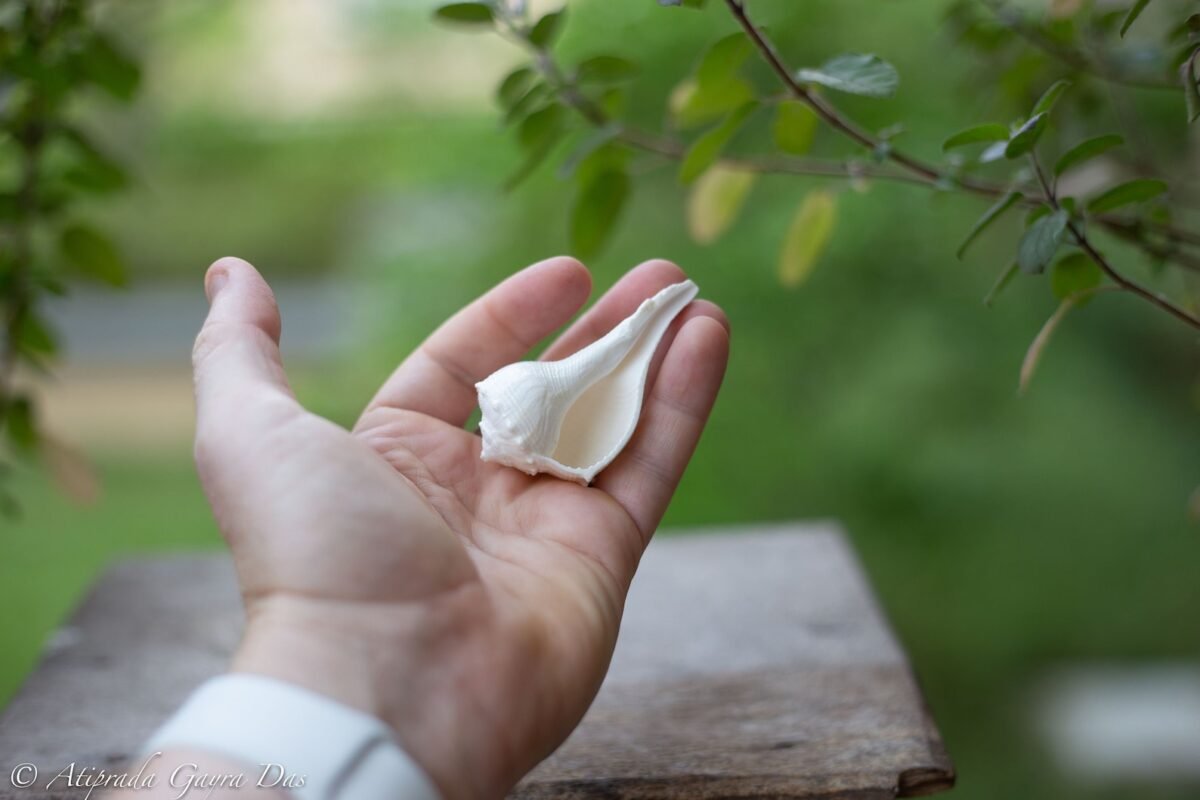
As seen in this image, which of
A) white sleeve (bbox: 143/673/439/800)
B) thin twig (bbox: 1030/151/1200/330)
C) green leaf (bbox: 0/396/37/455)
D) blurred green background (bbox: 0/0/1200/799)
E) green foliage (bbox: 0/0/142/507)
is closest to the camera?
white sleeve (bbox: 143/673/439/800)

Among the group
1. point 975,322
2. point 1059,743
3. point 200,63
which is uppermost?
point 200,63

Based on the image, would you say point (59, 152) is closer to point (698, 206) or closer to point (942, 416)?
point (942, 416)

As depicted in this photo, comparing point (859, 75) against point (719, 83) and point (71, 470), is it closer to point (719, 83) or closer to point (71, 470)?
point (719, 83)

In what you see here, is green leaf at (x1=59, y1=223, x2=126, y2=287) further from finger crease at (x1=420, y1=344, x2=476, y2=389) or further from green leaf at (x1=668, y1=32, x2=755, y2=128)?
green leaf at (x1=668, y1=32, x2=755, y2=128)

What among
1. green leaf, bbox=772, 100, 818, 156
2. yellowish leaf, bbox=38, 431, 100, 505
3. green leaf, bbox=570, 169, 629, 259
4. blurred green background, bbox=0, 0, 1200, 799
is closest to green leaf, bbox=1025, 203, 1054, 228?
green leaf, bbox=772, 100, 818, 156

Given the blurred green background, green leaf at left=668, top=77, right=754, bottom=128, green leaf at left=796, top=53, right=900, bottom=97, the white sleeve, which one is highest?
green leaf at left=796, top=53, right=900, bottom=97

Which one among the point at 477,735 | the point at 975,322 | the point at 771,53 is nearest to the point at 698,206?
the point at 771,53

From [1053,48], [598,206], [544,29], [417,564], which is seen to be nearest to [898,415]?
[1053,48]
